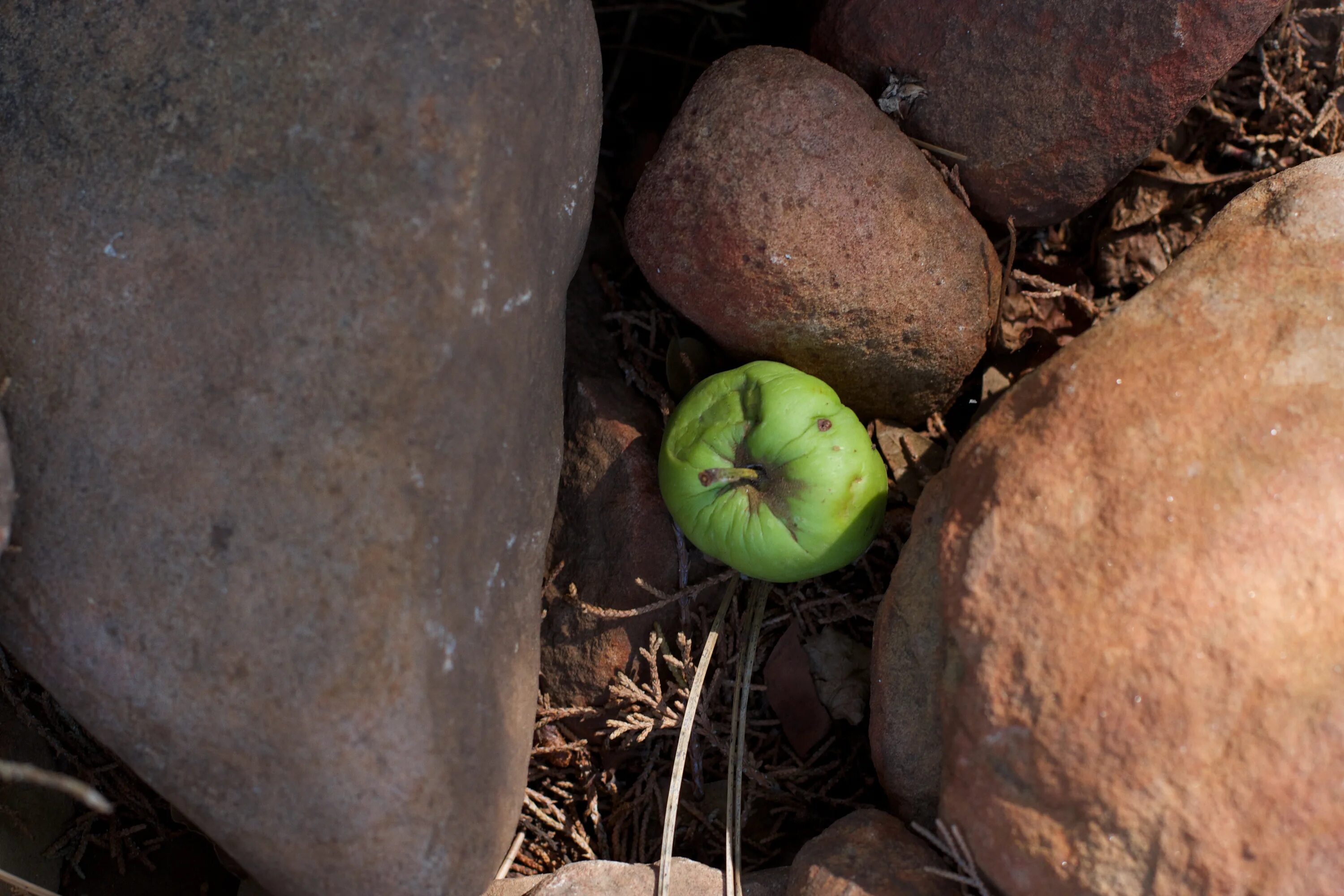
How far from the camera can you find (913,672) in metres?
2.23

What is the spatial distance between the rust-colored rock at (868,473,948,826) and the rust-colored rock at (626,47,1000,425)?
459mm

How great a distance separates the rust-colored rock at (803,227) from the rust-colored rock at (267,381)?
1.61 ft

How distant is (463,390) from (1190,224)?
7.66 feet

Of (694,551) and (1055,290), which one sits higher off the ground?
(1055,290)

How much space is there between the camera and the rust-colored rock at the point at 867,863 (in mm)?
2152

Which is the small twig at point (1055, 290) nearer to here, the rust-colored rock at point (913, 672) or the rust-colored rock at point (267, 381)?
the rust-colored rock at point (913, 672)

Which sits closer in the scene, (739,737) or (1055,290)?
(739,737)

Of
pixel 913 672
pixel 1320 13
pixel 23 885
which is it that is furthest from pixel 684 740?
pixel 1320 13

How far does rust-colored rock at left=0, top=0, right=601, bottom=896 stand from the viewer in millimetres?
1857

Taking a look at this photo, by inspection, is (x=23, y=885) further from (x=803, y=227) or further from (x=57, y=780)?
(x=803, y=227)

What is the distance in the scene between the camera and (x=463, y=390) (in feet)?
6.38

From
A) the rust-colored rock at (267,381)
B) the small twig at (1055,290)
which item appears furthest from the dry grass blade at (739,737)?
the small twig at (1055,290)

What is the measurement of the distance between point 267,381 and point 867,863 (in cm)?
166

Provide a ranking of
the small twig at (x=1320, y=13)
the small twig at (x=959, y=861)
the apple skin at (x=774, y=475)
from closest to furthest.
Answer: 1. the small twig at (x=959, y=861)
2. the apple skin at (x=774, y=475)
3. the small twig at (x=1320, y=13)
